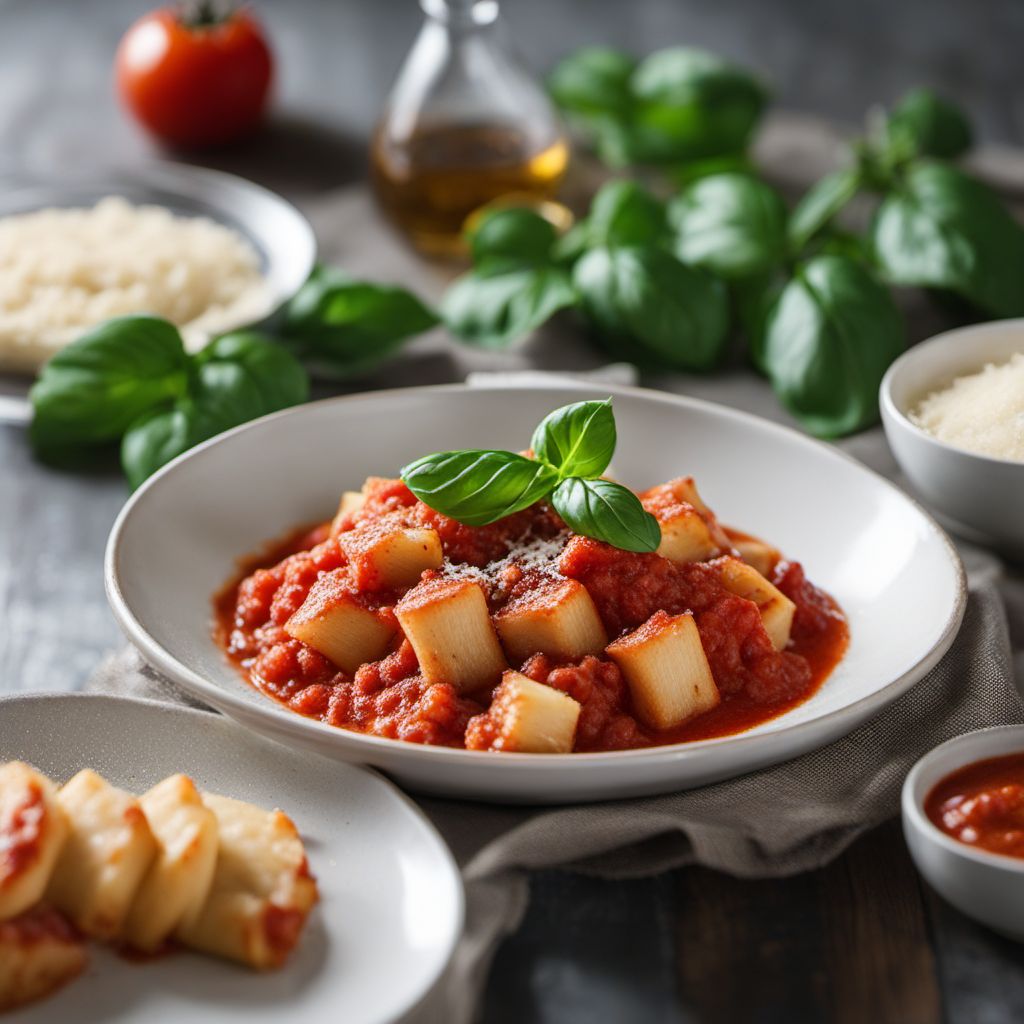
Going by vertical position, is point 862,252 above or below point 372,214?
above

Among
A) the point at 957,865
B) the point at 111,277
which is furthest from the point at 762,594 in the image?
the point at 111,277

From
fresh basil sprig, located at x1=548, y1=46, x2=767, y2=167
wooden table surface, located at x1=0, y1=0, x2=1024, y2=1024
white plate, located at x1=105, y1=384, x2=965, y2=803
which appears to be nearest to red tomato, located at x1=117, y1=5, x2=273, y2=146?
wooden table surface, located at x1=0, y1=0, x2=1024, y2=1024

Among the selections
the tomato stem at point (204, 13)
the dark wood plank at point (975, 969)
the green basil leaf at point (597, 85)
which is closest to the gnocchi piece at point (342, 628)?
the dark wood plank at point (975, 969)

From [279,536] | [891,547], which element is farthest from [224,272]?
[891,547]

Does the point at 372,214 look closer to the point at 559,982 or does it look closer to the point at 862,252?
the point at 862,252

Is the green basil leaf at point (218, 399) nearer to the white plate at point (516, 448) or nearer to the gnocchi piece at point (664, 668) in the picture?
the white plate at point (516, 448)
